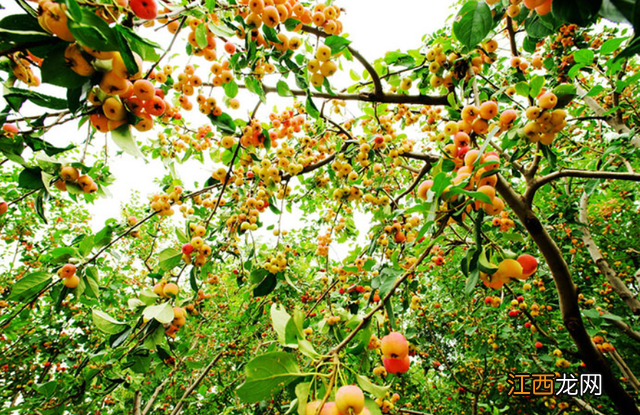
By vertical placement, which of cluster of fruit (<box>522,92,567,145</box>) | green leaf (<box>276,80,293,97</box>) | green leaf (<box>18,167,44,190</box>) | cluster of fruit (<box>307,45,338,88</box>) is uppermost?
cluster of fruit (<box>307,45,338,88</box>)

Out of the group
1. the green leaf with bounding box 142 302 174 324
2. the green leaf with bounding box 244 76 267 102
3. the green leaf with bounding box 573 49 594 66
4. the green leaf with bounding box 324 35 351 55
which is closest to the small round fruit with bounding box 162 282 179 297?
the green leaf with bounding box 142 302 174 324

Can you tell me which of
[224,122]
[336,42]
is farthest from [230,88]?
[336,42]

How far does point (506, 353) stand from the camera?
157 inches

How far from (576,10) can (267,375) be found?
4.14ft

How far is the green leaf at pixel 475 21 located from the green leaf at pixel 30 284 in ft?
7.24

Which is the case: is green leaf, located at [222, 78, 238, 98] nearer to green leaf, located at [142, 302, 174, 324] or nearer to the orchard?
the orchard

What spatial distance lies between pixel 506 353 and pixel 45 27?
17.2ft

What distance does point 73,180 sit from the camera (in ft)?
4.39

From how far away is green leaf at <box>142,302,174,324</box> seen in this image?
1.35 metres

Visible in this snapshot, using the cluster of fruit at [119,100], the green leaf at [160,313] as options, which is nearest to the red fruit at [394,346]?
the green leaf at [160,313]

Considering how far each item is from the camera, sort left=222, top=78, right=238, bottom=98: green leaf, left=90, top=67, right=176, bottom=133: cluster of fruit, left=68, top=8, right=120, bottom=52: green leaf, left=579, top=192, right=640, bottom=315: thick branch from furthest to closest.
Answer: left=579, top=192, right=640, bottom=315: thick branch, left=222, top=78, right=238, bottom=98: green leaf, left=90, top=67, right=176, bottom=133: cluster of fruit, left=68, top=8, right=120, bottom=52: green leaf

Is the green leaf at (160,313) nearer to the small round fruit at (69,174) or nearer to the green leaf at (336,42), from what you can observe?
the small round fruit at (69,174)

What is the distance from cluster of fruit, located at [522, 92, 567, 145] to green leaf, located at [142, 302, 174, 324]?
1820mm

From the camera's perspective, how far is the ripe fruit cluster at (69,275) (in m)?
1.38
